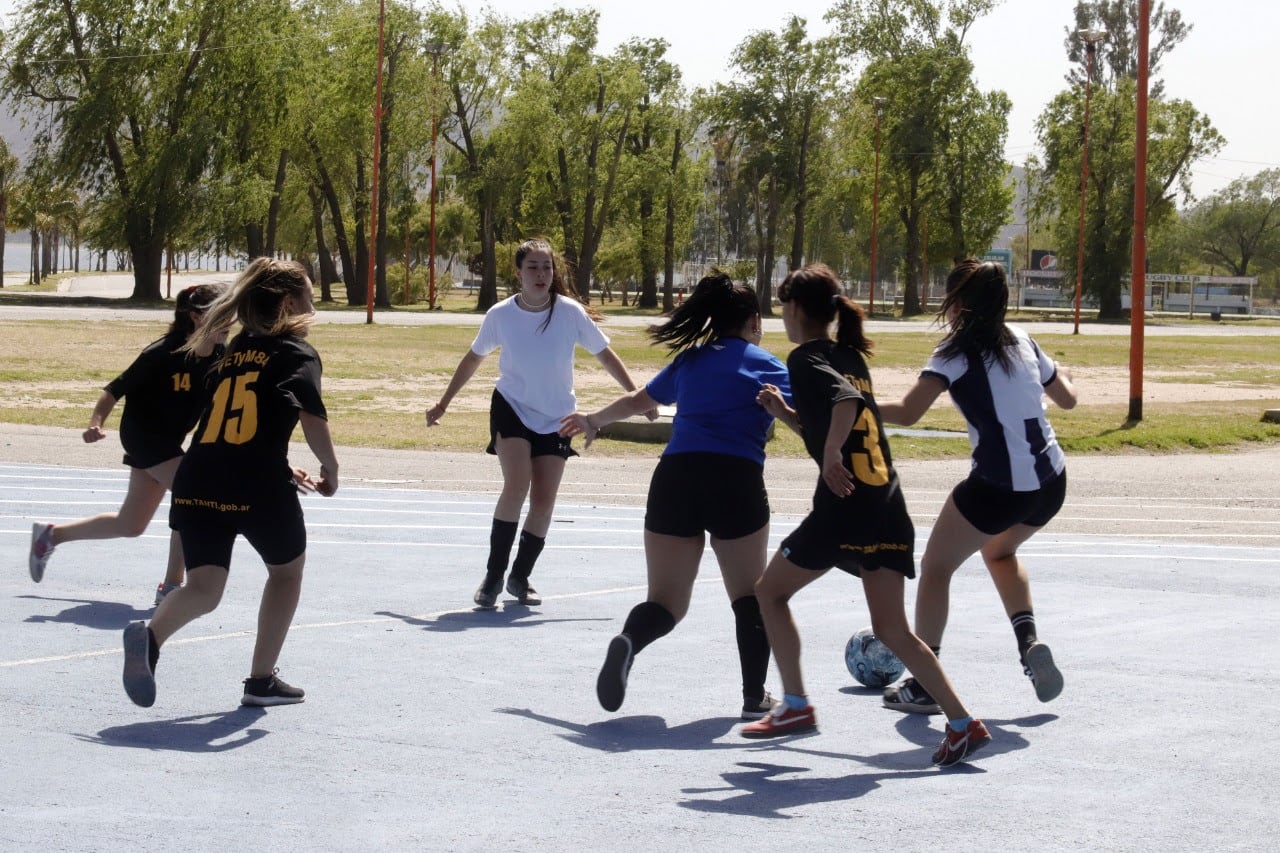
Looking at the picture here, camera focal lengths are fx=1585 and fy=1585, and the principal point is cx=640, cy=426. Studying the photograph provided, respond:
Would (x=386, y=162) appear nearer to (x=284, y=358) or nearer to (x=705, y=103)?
(x=705, y=103)

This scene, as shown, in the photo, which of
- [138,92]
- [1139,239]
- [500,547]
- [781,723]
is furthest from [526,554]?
[138,92]

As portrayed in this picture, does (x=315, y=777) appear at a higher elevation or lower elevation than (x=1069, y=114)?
lower

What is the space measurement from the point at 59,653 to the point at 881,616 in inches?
141

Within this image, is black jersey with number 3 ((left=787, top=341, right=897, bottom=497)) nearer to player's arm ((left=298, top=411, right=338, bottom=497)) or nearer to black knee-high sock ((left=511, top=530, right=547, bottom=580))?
player's arm ((left=298, top=411, right=338, bottom=497))

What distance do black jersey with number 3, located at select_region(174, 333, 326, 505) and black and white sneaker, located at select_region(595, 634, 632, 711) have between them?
1358 mm

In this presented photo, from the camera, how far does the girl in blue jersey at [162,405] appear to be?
7570 millimetres

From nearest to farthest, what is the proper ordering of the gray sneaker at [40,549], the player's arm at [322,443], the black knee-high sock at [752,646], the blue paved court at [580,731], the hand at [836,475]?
the blue paved court at [580,731] → the hand at [836,475] → the player's arm at [322,443] → the black knee-high sock at [752,646] → the gray sneaker at [40,549]

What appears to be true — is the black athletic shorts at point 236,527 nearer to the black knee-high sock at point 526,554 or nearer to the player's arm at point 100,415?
the player's arm at point 100,415

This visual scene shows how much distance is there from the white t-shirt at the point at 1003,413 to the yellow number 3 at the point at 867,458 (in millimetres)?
530

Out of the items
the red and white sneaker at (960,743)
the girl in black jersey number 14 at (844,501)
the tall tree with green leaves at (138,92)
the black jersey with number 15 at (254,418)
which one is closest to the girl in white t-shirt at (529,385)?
the black jersey with number 15 at (254,418)

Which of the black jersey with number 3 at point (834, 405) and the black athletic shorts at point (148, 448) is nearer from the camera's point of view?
the black jersey with number 3 at point (834, 405)

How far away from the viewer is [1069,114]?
280ft

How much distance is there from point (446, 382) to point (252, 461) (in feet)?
73.4

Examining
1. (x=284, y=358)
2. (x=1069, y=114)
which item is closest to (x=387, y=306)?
(x=1069, y=114)
